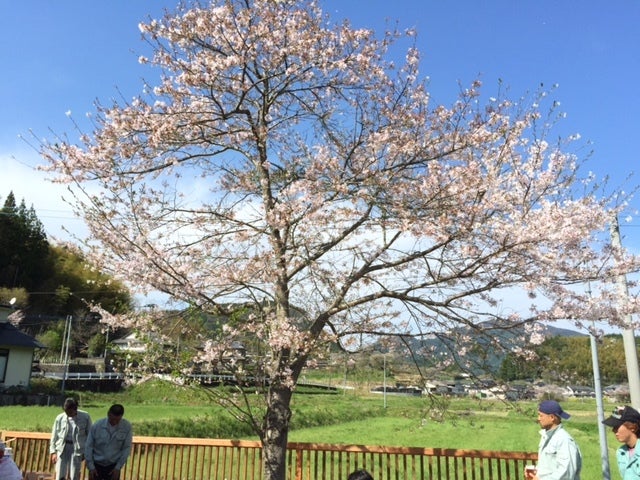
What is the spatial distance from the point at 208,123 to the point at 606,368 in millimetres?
49011

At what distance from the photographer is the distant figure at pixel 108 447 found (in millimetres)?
5352

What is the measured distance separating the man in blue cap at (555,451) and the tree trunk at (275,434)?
2.87 m

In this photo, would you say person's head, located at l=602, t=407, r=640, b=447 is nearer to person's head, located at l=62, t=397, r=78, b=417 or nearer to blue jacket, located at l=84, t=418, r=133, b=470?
blue jacket, located at l=84, t=418, r=133, b=470

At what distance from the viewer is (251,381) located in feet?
18.6

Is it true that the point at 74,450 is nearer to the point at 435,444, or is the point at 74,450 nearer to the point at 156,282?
the point at 156,282

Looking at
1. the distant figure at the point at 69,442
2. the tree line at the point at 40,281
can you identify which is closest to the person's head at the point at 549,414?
the distant figure at the point at 69,442

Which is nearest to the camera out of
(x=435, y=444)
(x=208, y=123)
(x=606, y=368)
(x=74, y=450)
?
(x=74, y=450)

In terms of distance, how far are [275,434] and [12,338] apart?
2377 cm

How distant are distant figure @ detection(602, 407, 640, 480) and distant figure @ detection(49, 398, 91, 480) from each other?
5.61 metres

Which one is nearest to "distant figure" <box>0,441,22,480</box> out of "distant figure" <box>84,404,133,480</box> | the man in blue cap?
"distant figure" <box>84,404,133,480</box>

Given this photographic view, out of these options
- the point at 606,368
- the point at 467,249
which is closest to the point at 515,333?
the point at 467,249

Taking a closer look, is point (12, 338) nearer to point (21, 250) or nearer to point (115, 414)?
point (21, 250)

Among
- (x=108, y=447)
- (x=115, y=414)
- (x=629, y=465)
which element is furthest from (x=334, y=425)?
(x=629, y=465)

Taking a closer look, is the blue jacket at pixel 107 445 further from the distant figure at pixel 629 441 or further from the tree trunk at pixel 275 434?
the distant figure at pixel 629 441
